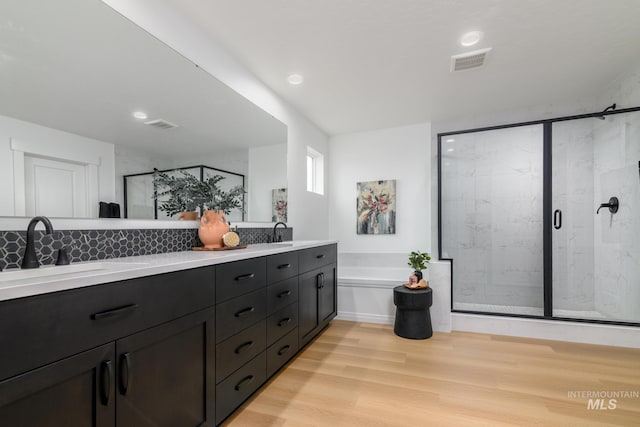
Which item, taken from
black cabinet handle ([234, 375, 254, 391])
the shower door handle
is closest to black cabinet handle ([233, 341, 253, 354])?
black cabinet handle ([234, 375, 254, 391])

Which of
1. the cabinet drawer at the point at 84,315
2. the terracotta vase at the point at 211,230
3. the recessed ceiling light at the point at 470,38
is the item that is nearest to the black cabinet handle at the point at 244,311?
the cabinet drawer at the point at 84,315

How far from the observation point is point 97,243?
4.73 feet

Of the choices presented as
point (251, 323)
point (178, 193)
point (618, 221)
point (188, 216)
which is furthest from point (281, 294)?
point (618, 221)

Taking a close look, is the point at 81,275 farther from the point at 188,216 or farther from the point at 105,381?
the point at 188,216

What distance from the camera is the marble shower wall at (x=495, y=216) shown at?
3.65 meters

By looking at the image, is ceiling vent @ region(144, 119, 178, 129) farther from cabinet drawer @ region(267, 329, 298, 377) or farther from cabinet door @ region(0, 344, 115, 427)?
cabinet drawer @ region(267, 329, 298, 377)

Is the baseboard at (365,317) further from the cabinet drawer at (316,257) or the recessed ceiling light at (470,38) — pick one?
the recessed ceiling light at (470,38)

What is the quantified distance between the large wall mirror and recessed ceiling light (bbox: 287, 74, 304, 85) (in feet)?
2.44

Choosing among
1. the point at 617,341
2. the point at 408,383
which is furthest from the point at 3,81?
the point at 617,341

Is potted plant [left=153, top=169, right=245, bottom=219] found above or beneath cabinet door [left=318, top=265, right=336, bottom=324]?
above

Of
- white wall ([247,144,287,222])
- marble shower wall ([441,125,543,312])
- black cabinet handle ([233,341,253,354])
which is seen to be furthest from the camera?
marble shower wall ([441,125,543,312])

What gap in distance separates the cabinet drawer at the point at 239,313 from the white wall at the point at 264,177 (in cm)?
97

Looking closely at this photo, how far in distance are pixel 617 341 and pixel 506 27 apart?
9.49ft

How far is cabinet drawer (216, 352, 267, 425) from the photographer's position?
58.4 inches
